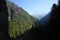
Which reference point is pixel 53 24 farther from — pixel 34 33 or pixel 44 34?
pixel 34 33

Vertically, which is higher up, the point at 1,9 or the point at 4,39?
the point at 1,9

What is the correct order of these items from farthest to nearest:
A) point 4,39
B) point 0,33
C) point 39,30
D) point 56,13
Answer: point 39,30 → point 56,13 → point 4,39 → point 0,33

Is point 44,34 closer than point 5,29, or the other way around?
point 5,29

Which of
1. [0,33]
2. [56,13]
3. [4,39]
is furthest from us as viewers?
[56,13]

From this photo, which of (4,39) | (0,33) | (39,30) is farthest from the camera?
(39,30)

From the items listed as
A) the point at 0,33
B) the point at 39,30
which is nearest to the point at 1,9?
the point at 0,33

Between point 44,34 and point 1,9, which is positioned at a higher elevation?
point 1,9

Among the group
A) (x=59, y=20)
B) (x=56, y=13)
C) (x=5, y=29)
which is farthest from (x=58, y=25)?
(x=5, y=29)

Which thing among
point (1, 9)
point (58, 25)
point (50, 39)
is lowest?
point (50, 39)

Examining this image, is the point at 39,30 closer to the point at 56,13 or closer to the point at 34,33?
the point at 34,33
